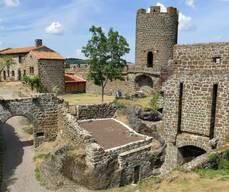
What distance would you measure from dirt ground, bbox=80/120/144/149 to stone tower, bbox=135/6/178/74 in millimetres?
15950

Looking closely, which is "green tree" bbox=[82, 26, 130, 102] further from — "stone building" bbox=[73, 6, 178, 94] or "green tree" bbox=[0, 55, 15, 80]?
"green tree" bbox=[0, 55, 15, 80]

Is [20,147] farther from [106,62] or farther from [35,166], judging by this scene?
[106,62]

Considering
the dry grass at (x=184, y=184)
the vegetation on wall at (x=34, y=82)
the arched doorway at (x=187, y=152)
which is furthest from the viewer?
the vegetation on wall at (x=34, y=82)

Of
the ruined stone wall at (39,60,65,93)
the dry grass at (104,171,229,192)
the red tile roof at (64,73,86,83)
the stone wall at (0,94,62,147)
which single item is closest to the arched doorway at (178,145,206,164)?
the dry grass at (104,171,229,192)

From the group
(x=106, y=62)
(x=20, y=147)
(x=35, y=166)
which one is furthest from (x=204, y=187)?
(x=106, y=62)

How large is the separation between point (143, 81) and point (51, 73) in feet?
37.5

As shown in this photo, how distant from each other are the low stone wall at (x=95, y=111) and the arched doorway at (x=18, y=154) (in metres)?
4.00

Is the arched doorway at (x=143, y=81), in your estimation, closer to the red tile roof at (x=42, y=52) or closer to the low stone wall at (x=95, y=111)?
the red tile roof at (x=42, y=52)

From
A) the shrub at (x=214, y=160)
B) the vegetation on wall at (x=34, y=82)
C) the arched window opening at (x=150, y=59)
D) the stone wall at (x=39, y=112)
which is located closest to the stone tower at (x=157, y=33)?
the arched window opening at (x=150, y=59)

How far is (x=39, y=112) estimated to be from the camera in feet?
67.6

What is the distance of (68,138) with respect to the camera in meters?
18.7

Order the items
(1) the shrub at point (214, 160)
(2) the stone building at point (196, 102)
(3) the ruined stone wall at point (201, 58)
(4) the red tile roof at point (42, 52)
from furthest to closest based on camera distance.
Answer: (4) the red tile roof at point (42, 52), (3) the ruined stone wall at point (201, 58), (2) the stone building at point (196, 102), (1) the shrub at point (214, 160)

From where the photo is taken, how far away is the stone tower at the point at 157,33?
34.1 metres

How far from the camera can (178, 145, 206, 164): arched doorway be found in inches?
621
